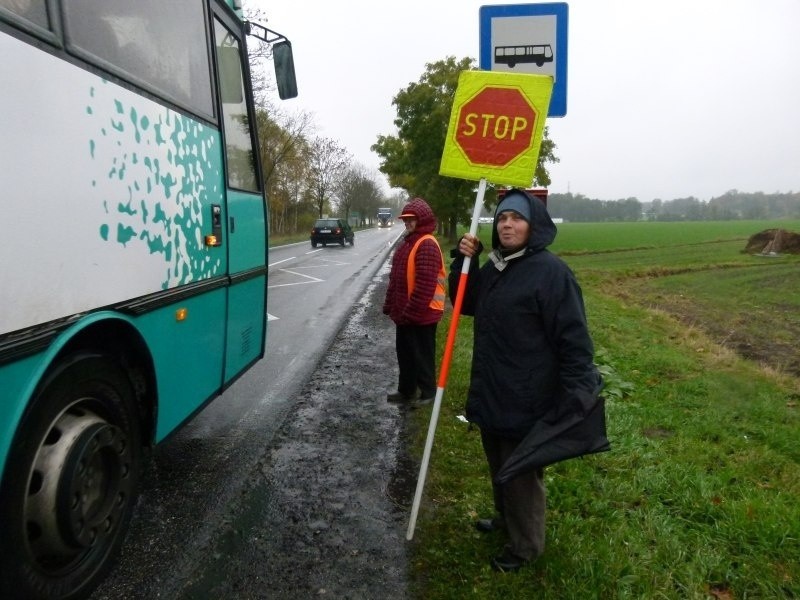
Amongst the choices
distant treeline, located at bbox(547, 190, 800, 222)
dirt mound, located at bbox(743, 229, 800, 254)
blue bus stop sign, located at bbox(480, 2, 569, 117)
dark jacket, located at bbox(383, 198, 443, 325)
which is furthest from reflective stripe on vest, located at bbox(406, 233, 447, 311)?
distant treeline, located at bbox(547, 190, 800, 222)

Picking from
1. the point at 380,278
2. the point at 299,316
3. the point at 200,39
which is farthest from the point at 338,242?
the point at 200,39

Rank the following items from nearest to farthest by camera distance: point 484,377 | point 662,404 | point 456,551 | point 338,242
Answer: point 484,377 < point 456,551 < point 662,404 < point 338,242

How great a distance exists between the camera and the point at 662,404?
18.5ft

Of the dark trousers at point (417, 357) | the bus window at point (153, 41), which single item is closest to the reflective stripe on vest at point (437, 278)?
the dark trousers at point (417, 357)

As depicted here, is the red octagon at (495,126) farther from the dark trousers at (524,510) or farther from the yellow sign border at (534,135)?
the dark trousers at (524,510)

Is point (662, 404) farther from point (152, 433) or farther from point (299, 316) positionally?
point (299, 316)

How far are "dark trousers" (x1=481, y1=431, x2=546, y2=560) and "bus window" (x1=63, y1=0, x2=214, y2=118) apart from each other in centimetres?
244

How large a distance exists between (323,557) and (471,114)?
93.4 inches

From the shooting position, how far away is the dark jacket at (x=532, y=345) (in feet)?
8.33

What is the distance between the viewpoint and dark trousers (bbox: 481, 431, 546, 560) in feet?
9.34

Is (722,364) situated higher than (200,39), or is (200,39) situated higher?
(200,39)

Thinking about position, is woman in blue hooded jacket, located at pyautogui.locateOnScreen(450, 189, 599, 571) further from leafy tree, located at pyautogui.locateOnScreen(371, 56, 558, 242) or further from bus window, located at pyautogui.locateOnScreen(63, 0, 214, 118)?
leafy tree, located at pyautogui.locateOnScreen(371, 56, 558, 242)

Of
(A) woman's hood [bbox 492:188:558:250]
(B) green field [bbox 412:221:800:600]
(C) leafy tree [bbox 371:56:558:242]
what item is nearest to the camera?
(A) woman's hood [bbox 492:188:558:250]

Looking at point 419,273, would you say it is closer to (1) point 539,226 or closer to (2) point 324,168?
(1) point 539,226
